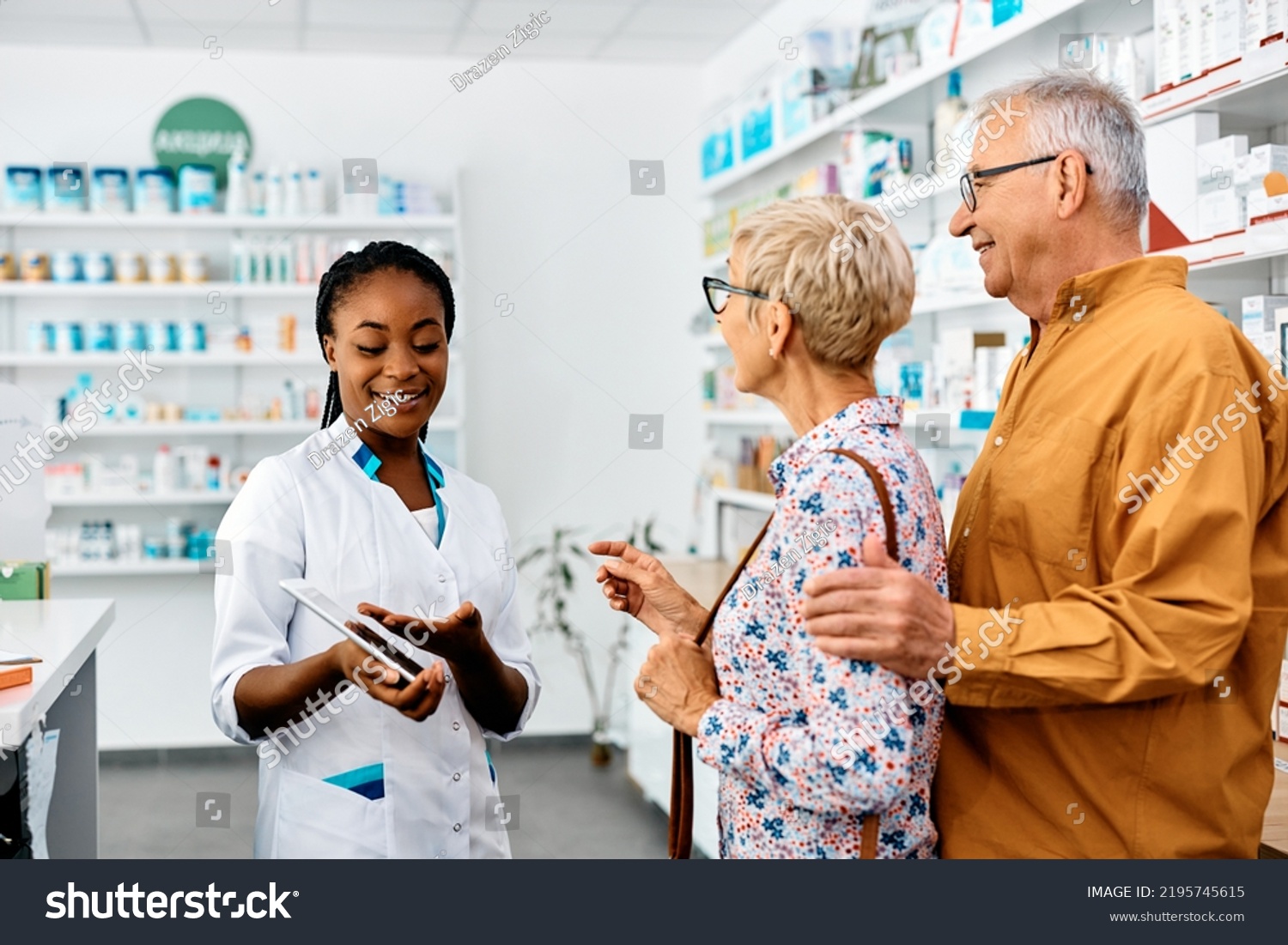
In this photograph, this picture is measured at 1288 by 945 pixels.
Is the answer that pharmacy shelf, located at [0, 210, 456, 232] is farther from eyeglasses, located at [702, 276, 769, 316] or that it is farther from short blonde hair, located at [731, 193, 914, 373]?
short blonde hair, located at [731, 193, 914, 373]

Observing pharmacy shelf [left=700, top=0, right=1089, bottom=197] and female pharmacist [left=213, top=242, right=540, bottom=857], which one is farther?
pharmacy shelf [left=700, top=0, right=1089, bottom=197]

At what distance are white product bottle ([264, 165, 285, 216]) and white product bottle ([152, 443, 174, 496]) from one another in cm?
124

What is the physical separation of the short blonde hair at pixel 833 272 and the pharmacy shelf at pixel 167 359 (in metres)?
4.19

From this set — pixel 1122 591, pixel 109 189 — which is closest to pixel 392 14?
pixel 109 189

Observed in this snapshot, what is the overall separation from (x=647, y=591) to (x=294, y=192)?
432 centimetres

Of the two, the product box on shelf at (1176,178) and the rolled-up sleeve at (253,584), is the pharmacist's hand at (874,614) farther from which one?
the product box on shelf at (1176,178)

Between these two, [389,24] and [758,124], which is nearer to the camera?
[758,124]

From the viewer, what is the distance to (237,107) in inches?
218

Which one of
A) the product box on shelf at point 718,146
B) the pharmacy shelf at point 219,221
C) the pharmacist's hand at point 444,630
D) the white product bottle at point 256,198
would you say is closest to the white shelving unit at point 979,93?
the product box on shelf at point 718,146

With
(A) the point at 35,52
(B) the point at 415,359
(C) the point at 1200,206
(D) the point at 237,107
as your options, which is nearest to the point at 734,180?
(D) the point at 237,107

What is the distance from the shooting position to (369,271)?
5.26 feet

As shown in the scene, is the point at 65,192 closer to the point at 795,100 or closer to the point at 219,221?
the point at 219,221

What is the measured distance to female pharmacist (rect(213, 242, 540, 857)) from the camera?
4.86 ft

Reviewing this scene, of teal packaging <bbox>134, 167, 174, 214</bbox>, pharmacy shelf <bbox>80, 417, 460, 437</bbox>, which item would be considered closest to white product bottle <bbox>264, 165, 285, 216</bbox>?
teal packaging <bbox>134, 167, 174, 214</bbox>
